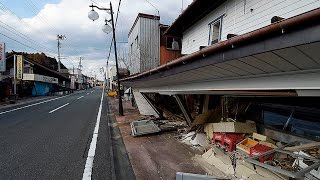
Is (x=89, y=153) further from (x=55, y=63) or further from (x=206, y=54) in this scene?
(x=55, y=63)

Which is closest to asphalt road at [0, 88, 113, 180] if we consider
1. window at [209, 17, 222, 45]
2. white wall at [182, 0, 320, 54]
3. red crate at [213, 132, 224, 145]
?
red crate at [213, 132, 224, 145]

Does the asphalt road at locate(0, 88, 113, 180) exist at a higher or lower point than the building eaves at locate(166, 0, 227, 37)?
lower

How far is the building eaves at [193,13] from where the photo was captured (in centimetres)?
995

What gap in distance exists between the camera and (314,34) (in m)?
2.49

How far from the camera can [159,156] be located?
22.6 feet

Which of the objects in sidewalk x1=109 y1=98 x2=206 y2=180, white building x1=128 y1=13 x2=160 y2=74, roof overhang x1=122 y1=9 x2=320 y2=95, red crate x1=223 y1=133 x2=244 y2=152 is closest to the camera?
roof overhang x1=122 y1=9 x2=320 y2=95

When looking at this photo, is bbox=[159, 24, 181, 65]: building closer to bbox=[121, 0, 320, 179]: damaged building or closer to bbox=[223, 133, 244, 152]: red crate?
bbox=[121, 0, 320, 179]: damaged building

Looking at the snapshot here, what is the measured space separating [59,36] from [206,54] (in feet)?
220

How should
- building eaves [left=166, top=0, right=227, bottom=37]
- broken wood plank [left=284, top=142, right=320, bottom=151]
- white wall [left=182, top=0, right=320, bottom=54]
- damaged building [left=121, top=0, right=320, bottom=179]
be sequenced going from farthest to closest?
building eaves [left=166, top=0, right=227, bottom=37]
white wall [left=182, top=0, right=320, bottom=54]
broken wood plank [left=284, top=142, right=320, bottom=151]
damaged building [left=121, top=0, right=320, bottom=179]

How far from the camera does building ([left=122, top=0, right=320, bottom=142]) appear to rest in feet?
9.47

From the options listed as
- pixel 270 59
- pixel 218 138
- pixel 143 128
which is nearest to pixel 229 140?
pixel 218 138

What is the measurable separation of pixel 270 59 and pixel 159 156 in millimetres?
4402

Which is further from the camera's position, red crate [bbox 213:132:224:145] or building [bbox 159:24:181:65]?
building [bbox 159:24:181:65]

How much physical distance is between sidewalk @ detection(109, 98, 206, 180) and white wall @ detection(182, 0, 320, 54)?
4.19 m
